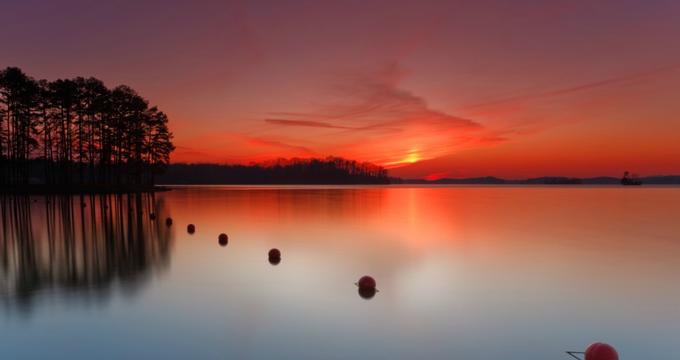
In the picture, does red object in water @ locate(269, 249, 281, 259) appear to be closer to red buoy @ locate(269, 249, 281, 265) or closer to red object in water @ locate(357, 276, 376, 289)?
red buoy @ locate(269, 249, 281, 265)

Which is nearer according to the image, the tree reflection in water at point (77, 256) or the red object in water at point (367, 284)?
the tree reflection in water at point (77, 256)

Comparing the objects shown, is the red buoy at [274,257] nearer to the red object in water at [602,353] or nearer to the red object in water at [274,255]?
the red object in water at [274,255]

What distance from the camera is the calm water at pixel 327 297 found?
290 inches

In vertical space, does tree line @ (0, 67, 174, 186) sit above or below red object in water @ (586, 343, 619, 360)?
above

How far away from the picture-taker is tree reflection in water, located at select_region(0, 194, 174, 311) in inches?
416

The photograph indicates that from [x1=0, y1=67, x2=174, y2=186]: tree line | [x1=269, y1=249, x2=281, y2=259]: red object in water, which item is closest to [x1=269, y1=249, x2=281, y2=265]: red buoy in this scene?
[x1=269, y1=249, x2=281, y2=259]: red object in water

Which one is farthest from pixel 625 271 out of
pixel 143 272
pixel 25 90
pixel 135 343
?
pixel 25 90

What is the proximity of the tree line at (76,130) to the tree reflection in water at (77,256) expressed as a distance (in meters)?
33.6

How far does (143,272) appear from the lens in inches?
497

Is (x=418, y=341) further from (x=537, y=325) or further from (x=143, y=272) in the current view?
(x=143, y=272)

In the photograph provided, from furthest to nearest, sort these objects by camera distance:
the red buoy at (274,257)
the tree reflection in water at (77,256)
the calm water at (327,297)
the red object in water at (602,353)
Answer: the red buoy at (274,257), the tree reflection in water at (77,256), the calm water at (327,297), the red object in water at (602,353)

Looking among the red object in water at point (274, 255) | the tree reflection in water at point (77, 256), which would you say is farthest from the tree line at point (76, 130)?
the red object in water at point (274, 255)

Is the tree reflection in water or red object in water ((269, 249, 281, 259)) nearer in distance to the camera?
the tree reflection in water

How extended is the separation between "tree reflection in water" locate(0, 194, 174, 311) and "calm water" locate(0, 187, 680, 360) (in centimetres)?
8
